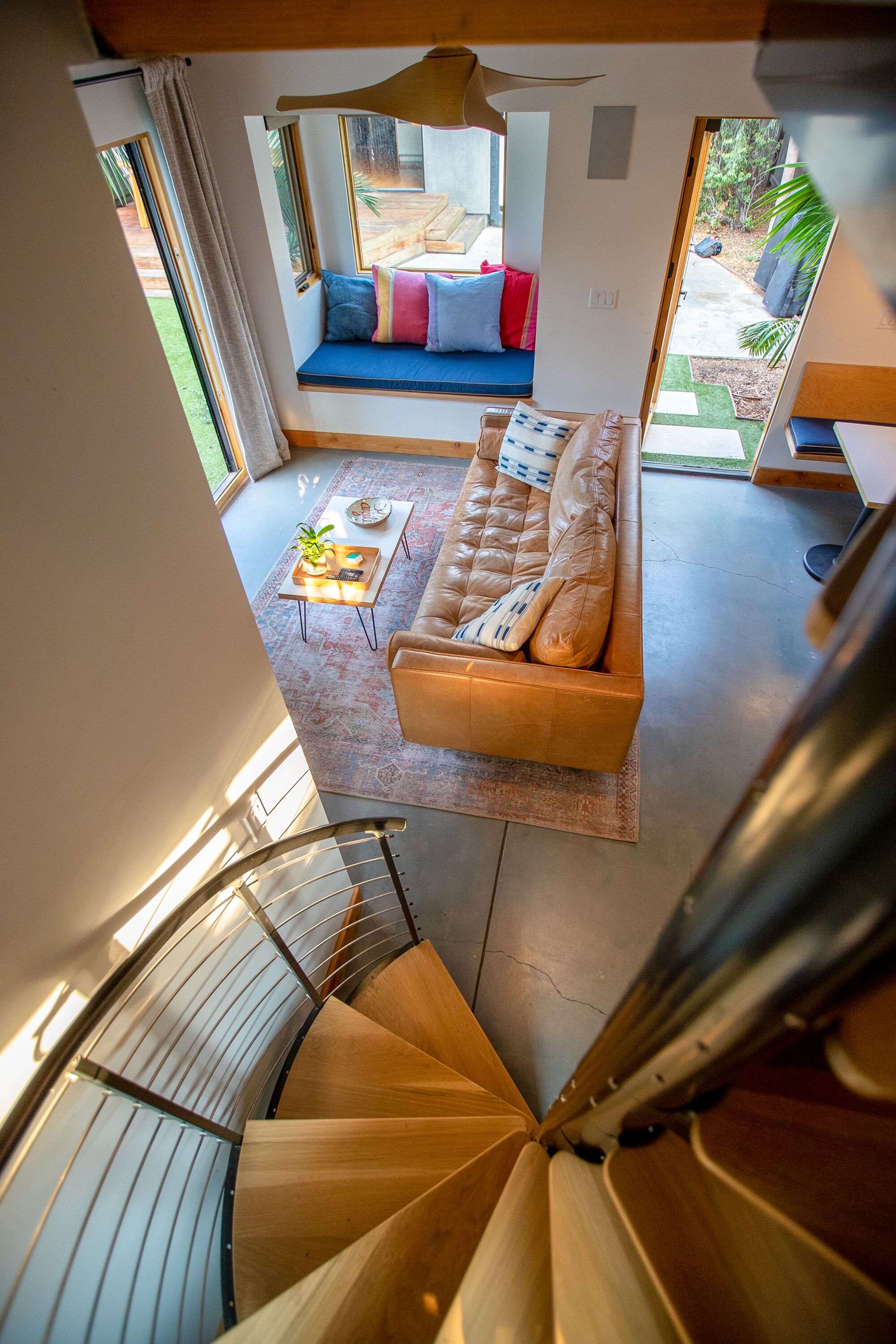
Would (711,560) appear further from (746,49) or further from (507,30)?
(507,30)

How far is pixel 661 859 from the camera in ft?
9.18

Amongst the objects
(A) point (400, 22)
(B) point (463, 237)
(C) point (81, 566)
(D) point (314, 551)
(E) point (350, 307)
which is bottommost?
(D) point (314, 551)

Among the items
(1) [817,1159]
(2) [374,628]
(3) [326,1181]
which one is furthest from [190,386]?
(1) [817,1159]

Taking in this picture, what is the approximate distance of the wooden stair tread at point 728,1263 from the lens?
47 centimetres

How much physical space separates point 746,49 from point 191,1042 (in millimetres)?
4991

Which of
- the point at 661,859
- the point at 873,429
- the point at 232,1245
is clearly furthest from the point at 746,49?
the point at 232,1245

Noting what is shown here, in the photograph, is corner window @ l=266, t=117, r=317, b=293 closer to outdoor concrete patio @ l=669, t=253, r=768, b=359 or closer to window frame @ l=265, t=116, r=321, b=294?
window frame @ l=265, t=116, r=321, b=294

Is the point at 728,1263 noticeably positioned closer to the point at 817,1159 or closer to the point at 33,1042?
A: the point at 817,1159

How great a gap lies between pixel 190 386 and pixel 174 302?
1.82ft

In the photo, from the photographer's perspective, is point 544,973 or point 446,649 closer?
point 544,973

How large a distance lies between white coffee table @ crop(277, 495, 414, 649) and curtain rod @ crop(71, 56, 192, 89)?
84.6 inches

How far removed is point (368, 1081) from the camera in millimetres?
1875

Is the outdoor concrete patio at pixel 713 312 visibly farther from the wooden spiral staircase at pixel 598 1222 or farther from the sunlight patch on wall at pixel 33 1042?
the sunlight patch on wall at pixel 33 1042

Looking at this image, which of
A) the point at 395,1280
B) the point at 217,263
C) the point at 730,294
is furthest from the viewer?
the point at 730,294
